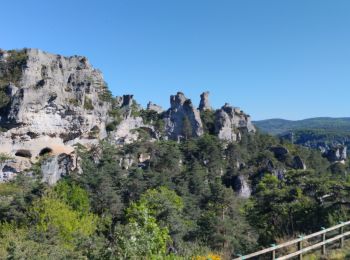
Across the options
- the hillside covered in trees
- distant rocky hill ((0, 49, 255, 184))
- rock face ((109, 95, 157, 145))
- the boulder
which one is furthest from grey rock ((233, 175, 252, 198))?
the boulder

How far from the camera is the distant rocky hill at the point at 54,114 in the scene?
59750mm

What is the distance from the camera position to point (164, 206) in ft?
126

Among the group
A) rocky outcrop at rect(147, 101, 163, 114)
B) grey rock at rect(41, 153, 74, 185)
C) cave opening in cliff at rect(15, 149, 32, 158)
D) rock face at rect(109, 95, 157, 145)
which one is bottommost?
grey rock at rect(41, 153, 74, 185)

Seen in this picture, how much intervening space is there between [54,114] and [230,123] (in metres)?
49.8

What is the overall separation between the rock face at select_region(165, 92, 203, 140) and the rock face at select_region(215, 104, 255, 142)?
5.11 meters

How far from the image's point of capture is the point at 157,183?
56.5 metres

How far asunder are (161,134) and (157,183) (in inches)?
1367

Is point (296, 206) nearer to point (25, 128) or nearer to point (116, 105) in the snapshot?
point (25, 128)

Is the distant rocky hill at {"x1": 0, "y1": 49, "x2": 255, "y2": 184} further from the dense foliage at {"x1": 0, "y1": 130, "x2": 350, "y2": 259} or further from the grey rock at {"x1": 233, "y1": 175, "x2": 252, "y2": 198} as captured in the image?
the grey rock at {"x1": 233, "y1": 175, "x2": 252, "y2": 198}

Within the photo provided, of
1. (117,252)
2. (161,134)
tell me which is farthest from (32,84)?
(117,252)

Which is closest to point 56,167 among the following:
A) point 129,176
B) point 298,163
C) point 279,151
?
point 129,176

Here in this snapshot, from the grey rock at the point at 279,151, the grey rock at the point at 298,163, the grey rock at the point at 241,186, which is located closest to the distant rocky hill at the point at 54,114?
the grey rock at the point at 241,186

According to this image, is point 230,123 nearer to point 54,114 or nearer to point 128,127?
point 128,127

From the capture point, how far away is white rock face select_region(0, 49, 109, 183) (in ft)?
197
